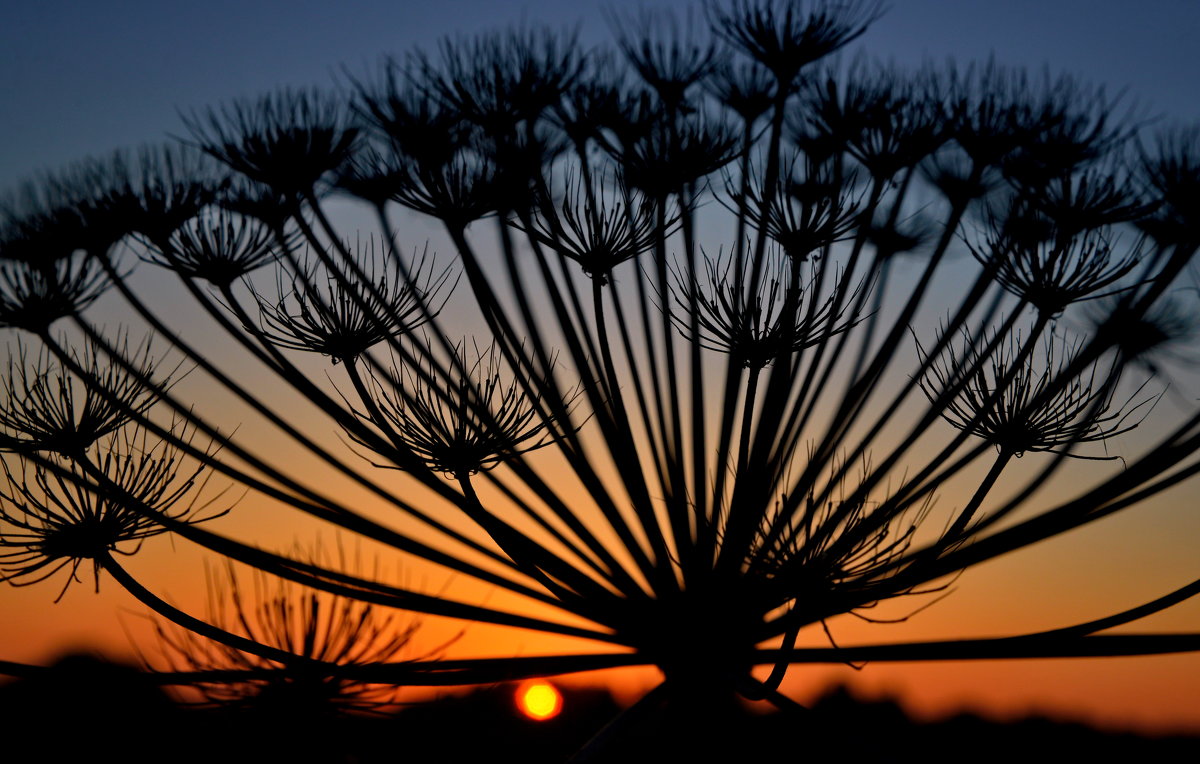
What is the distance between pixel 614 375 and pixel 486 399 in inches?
46.7

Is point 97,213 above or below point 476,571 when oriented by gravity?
above

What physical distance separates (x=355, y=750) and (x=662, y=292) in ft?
21.3

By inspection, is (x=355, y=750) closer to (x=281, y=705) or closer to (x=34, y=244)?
(x=281, y=705)

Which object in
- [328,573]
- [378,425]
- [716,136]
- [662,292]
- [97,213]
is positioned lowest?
[328,573]

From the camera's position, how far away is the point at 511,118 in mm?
8000

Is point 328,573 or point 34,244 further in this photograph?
point 34,244

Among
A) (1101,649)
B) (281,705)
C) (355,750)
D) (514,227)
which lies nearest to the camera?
(1101,649)

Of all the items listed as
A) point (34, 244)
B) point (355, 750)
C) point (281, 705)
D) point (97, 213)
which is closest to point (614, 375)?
point (281, 705)

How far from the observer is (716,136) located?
8016mm

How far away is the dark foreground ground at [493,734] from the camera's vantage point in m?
6.66

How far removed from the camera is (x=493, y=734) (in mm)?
13633

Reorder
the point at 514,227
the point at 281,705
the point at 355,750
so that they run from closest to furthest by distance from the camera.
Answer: the point at 514,227 → the point at 281,705 → the point at 355,750

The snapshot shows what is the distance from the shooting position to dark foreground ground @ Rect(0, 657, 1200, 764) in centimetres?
666

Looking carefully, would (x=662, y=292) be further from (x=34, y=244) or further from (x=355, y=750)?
(x=355, y=750)
